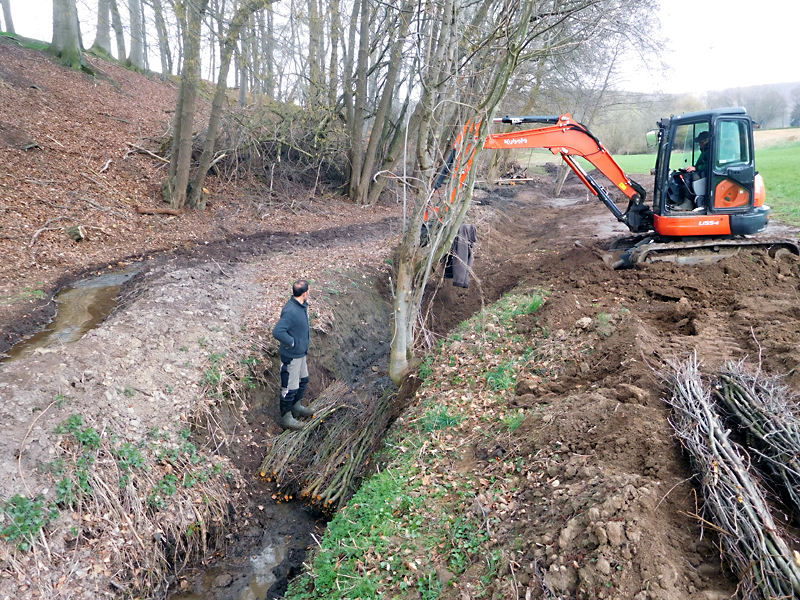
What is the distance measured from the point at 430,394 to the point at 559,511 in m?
2.50

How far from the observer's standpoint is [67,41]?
17.3 metres

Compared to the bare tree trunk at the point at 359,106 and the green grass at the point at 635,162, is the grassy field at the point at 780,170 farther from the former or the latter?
the bare tree trunk at the point at 359,106

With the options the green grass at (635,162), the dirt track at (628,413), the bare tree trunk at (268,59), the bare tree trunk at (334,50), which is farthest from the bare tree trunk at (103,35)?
the green grass at (635,162)

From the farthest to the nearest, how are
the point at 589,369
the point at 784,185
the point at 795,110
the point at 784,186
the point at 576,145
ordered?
the point at 795,110 < the point at 784,185 < the point at 784,186 < the point at 576,145 < the point at 589,369

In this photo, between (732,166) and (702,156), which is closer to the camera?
(732,166)

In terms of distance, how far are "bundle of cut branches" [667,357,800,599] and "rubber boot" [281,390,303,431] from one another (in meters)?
4.66

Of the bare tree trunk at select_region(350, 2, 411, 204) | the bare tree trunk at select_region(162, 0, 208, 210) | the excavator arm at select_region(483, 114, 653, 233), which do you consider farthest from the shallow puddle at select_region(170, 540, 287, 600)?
the bare tree trunk at select_region(350, 2, 411, 204)

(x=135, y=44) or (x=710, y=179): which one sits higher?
(x=135, y=44)

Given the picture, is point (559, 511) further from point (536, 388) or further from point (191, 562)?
point (191, 562)

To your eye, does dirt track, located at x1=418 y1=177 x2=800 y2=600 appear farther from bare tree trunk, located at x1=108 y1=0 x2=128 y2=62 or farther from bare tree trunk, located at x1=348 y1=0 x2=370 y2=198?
bare tree trunk, located at x1=108 y1=0 x2=128 y2=62

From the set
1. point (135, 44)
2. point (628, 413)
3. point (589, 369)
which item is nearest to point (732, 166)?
point (589, 369)

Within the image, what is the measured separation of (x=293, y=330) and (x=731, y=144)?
7858 mm

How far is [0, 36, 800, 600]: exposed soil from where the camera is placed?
3.63m

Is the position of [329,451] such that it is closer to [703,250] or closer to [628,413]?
[628,413]
